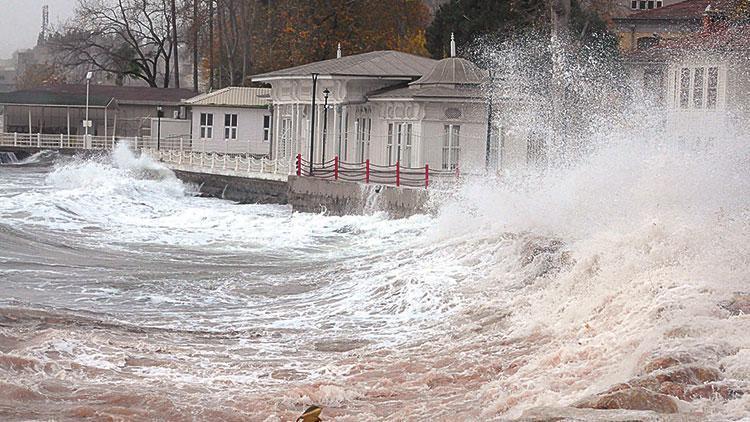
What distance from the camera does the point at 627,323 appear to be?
45.7 ft

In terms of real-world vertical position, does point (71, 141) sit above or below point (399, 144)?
below

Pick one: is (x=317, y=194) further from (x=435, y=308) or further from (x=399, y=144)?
(x=435, y=308)

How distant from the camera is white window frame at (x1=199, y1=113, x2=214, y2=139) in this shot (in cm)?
6072

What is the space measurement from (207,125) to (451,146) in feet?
79.8

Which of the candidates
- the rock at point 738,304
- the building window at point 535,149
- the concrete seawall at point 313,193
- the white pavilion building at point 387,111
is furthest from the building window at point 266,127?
the rock at point 738,304

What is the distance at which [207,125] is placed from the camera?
200 feet

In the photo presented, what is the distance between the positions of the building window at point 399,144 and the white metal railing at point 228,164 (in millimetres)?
3904

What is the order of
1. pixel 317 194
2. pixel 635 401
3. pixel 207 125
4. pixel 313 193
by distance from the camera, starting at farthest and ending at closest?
pixel 207 125 < pixel 313 193 < pixel 317 194 < pixel 635 401

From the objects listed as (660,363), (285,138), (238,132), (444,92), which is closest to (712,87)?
(444,92)

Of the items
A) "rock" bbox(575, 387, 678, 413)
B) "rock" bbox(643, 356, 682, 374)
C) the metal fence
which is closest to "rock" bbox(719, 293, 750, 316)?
"rock" bbox(643, 356, 682, 374)

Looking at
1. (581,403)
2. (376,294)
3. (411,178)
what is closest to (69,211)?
(411,178)

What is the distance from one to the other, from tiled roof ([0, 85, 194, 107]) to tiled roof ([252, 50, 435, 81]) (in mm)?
27035

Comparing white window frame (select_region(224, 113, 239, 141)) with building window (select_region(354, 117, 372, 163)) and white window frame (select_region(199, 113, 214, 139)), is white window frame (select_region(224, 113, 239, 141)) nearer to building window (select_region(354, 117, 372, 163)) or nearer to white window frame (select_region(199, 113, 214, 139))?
white window frame (select_region(199, 113, 214, 139))

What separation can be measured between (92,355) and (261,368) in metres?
2.03
